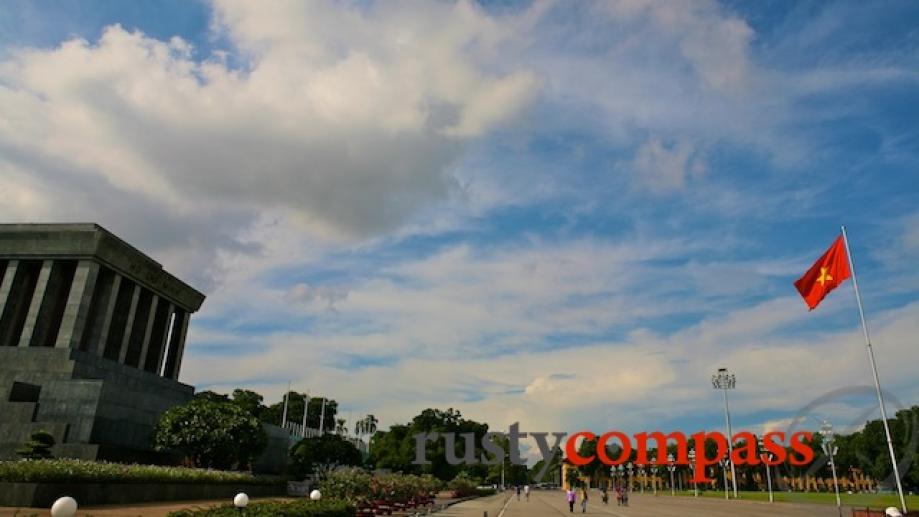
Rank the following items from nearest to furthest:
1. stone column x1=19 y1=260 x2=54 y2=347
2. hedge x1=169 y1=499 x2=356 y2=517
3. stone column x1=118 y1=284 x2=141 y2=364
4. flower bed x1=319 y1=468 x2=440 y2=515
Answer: hedge x1=169 y1=499 x2=356 y2=517 → flower bed x1=319 y1=468 x2=440 y2=515 → stone column x1=19 y1=260 x2=54 y2=347 → stone column x1=118 y1=284 x2=141 y2=364

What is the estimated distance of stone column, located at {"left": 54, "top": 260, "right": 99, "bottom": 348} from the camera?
40375 millimetres

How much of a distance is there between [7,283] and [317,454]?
109 feet

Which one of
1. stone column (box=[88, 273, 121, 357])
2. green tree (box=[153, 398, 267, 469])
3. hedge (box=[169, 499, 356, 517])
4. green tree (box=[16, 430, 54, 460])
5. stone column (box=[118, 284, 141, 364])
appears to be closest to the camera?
hedge (box=[169, 499, 356, 517])

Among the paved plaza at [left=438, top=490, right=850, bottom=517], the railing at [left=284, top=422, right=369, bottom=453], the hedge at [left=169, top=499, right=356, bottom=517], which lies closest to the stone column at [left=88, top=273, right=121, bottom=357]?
the paved plaza at [left=438, top=490, right=850, bottom=517]

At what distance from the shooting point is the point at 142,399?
38.9 meters

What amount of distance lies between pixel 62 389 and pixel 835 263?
39.1 meters

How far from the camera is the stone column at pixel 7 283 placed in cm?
4300

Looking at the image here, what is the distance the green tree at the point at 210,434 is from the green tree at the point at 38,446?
6.13 metres

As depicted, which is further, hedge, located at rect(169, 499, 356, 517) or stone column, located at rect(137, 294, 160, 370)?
stone column, located at rect(137, 294, 160, 370)

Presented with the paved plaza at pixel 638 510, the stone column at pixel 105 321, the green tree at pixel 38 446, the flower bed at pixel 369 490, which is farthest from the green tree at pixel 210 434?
the paved plaza at pixel 638 510

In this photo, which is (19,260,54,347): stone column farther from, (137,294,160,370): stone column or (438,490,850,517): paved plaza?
(438,490,850,517): paved plaza

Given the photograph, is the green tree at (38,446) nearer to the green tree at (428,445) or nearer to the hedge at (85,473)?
the hedge at (85,473)

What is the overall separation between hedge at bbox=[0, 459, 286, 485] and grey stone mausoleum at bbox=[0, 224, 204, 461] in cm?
705

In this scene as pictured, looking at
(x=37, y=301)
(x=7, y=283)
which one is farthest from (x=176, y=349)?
(x=7, y=283)
